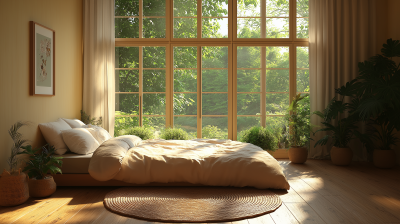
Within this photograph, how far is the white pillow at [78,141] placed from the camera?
3904 millimetres

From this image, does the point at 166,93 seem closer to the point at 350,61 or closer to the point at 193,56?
the point at 193,56

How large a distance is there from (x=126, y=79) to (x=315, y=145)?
390 cm

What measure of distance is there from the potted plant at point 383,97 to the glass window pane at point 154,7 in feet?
12.8

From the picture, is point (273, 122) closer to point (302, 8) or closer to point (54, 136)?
point (302, 8)

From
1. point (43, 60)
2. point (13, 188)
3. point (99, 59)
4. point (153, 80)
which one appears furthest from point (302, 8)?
point (13, 188)

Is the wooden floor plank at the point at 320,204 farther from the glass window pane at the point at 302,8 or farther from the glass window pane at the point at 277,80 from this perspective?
the glass window pane at the point at 302,8

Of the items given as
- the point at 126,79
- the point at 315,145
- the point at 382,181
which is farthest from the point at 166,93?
the point at 382,181

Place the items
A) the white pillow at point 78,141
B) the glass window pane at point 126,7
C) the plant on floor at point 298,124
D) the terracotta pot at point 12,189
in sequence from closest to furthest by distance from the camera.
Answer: the terracotta pot at point 12,189
the white pillow at point 78,141
the plant on floor at point 298,124
the glass window pane at point 126,7

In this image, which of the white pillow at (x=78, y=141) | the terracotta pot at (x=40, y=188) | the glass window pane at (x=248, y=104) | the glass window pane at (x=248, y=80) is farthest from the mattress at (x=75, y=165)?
the glass window pane at (x=248, y=80)

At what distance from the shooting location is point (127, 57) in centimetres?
604

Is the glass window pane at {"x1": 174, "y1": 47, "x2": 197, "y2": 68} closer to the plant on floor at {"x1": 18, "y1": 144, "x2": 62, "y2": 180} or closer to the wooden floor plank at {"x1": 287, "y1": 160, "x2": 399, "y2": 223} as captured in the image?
the wooden floor plank at {"x1": 287, "y1": 160, "x2": 399, "y2": 223}

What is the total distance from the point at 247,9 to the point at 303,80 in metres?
1.85

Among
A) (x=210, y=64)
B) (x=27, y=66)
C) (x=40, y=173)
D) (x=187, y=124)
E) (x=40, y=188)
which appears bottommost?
(x=40, y=188)

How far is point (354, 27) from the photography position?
5660mm
